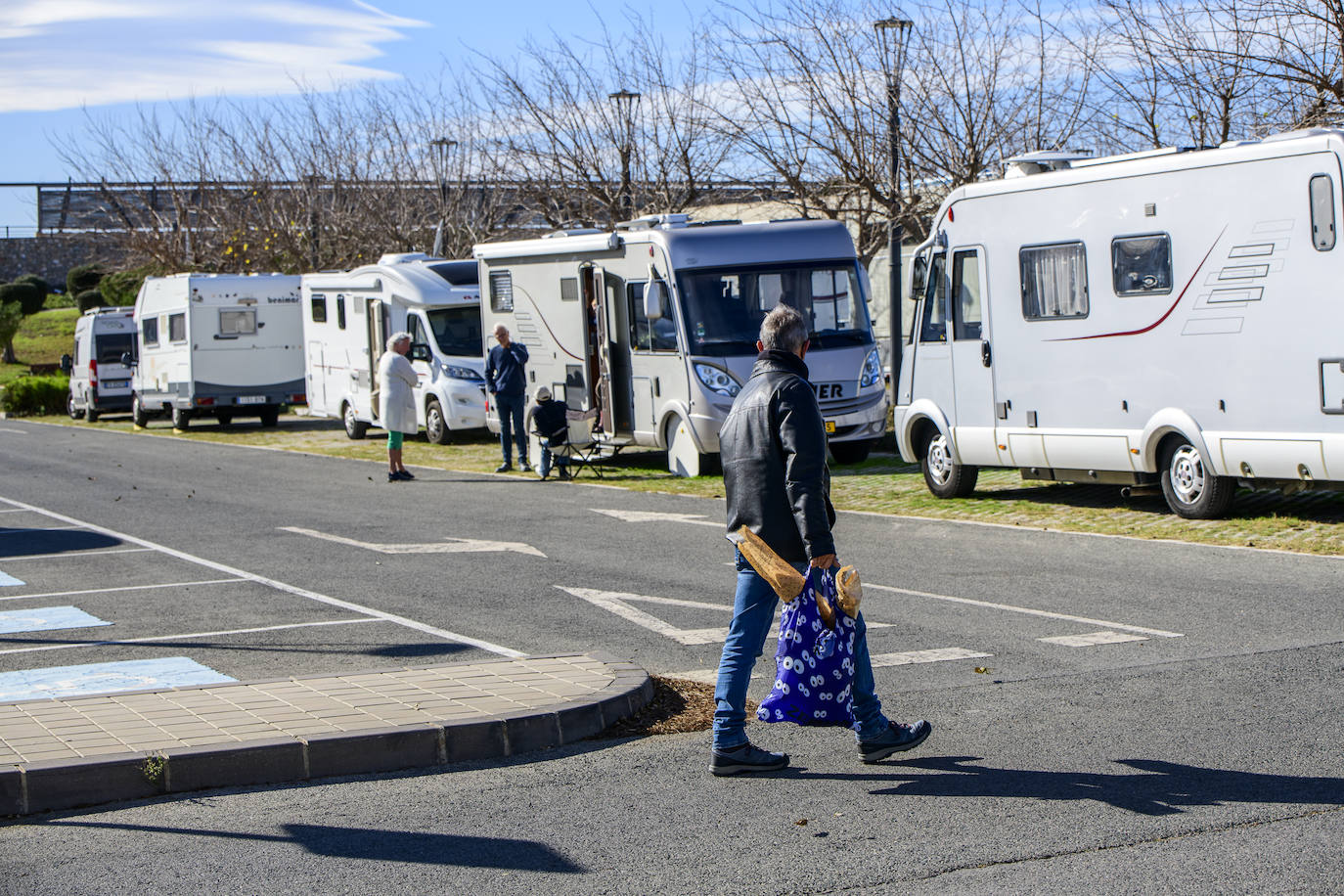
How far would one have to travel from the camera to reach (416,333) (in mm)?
26375

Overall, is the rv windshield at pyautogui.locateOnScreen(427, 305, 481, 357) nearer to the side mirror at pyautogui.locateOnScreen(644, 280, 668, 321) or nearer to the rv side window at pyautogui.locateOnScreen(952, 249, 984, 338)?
the side mirror at pyautogui.locateOnScreen(644, 280, 668, 321)

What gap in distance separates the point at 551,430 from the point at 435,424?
7.33 metres

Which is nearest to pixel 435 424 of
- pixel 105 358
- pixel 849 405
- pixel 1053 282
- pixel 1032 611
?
pixel 849 405

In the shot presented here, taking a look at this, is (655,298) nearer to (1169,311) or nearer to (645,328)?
(645,328)

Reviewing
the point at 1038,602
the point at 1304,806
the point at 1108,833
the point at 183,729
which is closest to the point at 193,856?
the point at 183,729

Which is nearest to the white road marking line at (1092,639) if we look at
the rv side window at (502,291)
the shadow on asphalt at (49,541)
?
the shadow on asphalt at (49,541)

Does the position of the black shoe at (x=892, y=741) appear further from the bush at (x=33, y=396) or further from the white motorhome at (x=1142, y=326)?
the bush at (x=33, y=396)

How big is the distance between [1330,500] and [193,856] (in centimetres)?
1208

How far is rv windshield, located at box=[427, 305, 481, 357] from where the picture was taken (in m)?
26.0

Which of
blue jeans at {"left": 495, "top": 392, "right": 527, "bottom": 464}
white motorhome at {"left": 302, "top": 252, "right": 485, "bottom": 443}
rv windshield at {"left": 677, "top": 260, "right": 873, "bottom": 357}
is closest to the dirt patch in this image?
rv windshield at {"left": 677, "top": 260, "right": 873, "bottom": 357}

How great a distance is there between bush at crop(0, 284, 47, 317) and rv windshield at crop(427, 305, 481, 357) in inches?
1763

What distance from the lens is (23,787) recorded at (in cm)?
586

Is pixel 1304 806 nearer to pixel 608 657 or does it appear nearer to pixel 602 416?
pixel 608 657

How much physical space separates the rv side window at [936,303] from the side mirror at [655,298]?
12.1 feet
